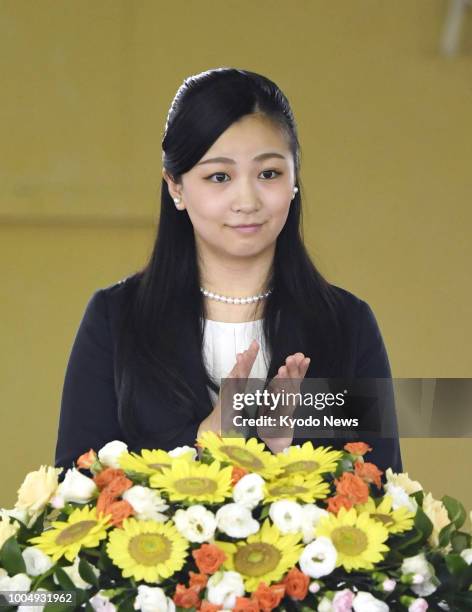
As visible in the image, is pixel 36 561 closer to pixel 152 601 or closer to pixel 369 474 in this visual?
pixel 152 601

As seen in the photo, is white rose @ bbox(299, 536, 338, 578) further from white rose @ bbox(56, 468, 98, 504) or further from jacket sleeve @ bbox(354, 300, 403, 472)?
jacket sleeve @ bbox(354, 300, 403, 472)

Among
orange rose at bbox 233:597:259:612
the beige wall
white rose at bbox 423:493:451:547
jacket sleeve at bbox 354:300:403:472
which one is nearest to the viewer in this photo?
orange rose at bbox 233:597:259:612

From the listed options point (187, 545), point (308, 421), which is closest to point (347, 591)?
point (187, 545)

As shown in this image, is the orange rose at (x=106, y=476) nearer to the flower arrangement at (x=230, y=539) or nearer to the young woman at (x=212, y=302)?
the flower arrangement at (x=230, y=539)

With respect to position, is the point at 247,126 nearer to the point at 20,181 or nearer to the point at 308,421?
the point at 308,421

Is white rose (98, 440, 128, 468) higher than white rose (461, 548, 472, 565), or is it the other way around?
white rose (98, 440, 128, 468)

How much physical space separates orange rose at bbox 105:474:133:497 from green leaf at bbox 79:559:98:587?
64 millimetres

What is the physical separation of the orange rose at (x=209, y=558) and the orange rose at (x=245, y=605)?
0.09 ft

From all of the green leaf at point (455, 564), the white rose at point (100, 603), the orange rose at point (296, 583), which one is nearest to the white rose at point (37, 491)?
the white rose at point (100, 603)

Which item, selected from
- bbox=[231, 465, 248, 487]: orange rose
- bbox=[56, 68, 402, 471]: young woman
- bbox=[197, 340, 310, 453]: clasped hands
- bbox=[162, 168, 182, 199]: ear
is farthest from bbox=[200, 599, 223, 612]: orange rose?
bbox=[162, 168, 182, 199]: ear

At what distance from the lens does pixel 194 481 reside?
926 millimetres

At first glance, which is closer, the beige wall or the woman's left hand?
the woman's left hand

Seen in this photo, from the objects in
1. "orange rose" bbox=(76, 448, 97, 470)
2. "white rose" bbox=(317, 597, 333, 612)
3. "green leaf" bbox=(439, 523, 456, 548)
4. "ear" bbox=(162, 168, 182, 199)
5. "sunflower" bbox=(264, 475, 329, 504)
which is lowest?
"white rose" bbox=(317, 597, 333, 612)

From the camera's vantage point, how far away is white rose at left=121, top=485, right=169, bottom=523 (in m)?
0.91
